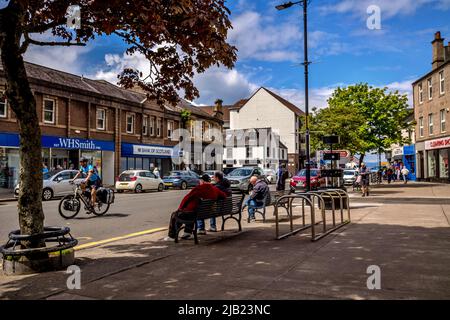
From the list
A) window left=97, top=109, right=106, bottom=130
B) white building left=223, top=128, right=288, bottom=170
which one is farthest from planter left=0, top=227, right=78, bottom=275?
white building left=223, top=128, right=288, bottom=170

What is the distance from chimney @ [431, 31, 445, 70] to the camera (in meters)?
36.4

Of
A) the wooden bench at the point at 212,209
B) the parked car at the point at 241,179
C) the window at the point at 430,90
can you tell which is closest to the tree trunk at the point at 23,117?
the wooden bench at the point at 212,209

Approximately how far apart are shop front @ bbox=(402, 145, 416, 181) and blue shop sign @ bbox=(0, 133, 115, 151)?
105 feet

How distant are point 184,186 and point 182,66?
25423 millimetres

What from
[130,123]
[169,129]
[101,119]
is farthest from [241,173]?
[169,129]

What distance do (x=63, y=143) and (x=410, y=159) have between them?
37.5m

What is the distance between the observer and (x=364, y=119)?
3067 centimetres

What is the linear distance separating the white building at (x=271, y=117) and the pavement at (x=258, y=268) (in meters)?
64.5

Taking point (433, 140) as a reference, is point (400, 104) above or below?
above

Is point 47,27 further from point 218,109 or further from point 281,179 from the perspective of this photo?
point 218,109
